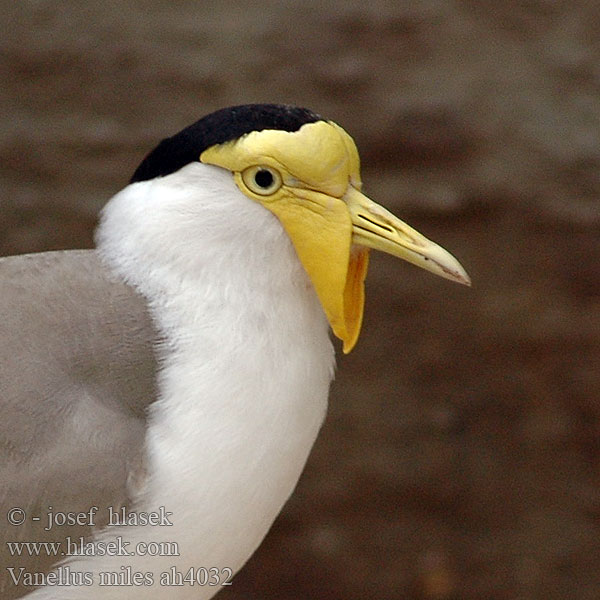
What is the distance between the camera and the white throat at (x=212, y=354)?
3.82ft

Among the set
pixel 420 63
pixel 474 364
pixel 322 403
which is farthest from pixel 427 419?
pixel 322 403

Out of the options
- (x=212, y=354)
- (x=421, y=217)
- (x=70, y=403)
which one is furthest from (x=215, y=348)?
(x=421, y=217)

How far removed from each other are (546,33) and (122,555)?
144cm

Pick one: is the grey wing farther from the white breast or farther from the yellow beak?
the yellow beak

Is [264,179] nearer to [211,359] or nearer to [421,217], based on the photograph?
[211,359]

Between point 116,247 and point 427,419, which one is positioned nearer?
point 116,247

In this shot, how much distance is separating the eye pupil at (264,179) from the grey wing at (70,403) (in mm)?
176

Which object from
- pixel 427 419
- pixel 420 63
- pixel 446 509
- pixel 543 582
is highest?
pixel 420 63

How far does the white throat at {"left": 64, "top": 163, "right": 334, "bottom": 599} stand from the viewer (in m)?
1.16

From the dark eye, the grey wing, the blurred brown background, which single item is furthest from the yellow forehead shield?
the blurred brown background

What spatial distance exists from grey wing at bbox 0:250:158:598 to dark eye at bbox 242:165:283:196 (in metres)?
0.17

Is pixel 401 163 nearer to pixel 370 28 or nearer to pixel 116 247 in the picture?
pixel 370 28

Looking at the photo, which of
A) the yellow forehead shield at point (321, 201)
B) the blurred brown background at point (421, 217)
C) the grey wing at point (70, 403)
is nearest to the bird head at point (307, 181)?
the yellow forehead shield at point (321, 201)

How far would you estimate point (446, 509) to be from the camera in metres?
2.42
